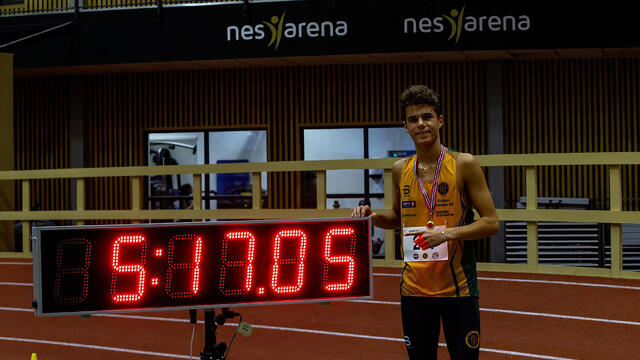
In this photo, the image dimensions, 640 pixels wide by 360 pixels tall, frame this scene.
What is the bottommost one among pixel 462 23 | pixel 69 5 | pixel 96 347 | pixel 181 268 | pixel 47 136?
pixel 96 347

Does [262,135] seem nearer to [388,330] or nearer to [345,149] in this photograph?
[345,149]

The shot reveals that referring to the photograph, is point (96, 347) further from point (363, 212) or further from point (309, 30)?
point (309, 30)

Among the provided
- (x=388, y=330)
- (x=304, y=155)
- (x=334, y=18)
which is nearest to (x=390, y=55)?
(x=334, y=18)

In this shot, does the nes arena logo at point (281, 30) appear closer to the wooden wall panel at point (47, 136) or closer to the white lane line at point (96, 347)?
the wooden wall panel at point (47, 136)

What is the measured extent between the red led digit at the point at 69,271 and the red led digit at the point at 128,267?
0.15m

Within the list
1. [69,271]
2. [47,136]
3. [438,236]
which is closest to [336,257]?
[438,236]

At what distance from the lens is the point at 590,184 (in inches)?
614

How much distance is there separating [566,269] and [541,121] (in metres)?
7.15

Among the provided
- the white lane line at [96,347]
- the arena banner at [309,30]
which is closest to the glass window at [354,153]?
the arena banner at [309,30]

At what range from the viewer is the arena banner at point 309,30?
13.4m

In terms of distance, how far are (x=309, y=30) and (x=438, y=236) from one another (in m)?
11.2

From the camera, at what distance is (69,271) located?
4.15 meters

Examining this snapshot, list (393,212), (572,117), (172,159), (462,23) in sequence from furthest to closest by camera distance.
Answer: (172,159)
(572,117)
(462,23)
(393,212)

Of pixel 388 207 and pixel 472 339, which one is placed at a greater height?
pixel 388 207
